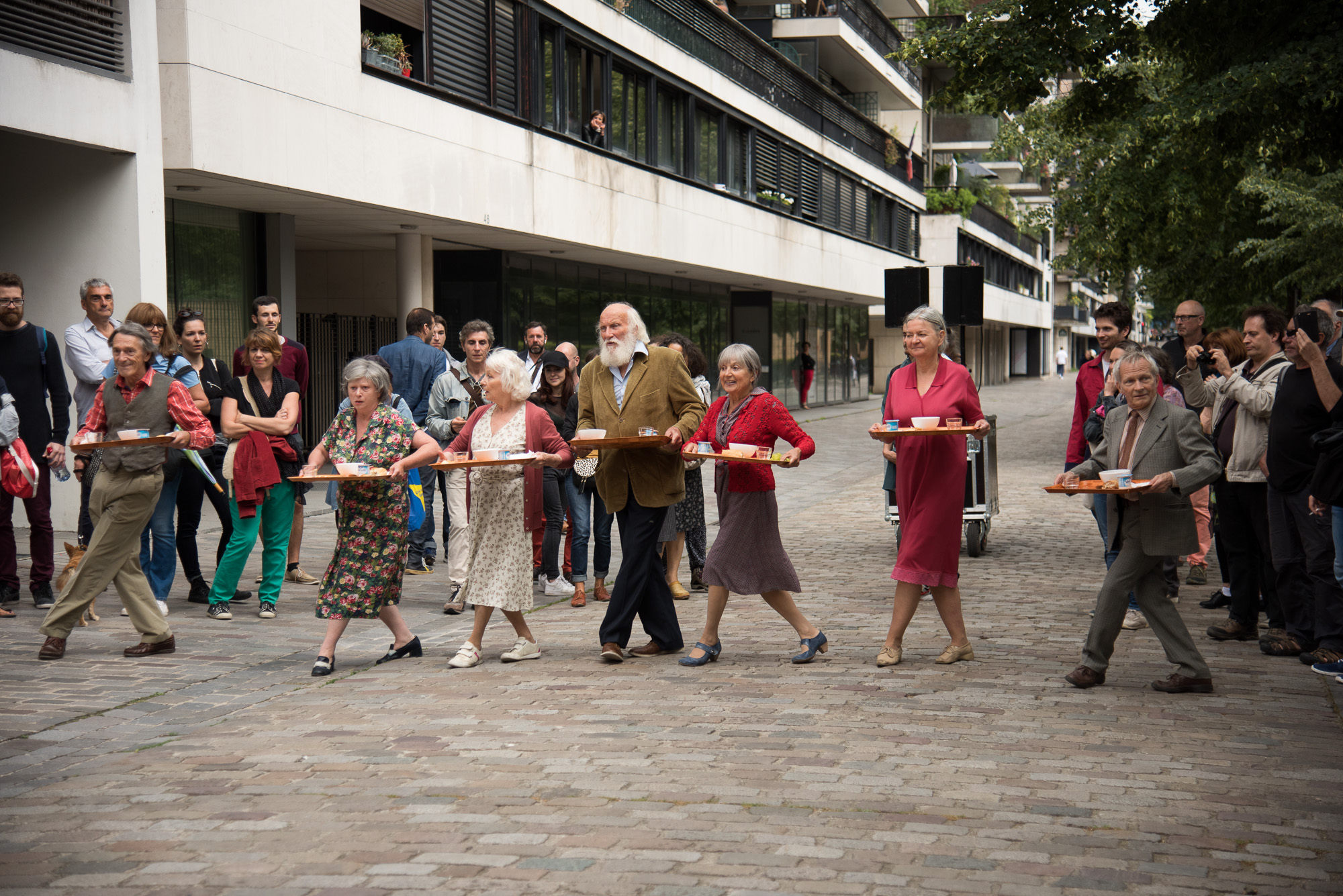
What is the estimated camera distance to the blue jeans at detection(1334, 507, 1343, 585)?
6.79m

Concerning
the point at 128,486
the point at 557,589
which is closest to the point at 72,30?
the point at 128,486

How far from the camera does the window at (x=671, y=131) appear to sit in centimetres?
2528

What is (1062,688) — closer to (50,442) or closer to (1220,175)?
(50,442)

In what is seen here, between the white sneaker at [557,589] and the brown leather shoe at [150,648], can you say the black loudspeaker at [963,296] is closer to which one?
the white sneaker at [557,589]

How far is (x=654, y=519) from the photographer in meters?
7.50

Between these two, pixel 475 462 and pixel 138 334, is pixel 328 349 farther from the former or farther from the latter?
pixel 475 462

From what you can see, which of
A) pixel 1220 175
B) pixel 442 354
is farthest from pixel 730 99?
pixel 442 354

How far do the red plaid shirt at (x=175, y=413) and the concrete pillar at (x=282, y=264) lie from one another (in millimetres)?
8828

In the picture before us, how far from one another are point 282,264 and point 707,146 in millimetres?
12820

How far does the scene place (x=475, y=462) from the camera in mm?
6984

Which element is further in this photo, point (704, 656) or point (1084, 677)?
point (704, 656)

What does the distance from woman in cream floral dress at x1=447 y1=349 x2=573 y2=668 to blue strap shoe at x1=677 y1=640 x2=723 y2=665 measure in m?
0.91

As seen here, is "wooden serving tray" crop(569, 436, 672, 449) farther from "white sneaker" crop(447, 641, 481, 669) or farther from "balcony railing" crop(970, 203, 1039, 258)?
"balcony railing" crop(970, 203, 1039, 258)

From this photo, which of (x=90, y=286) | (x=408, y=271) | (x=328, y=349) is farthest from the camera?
(x=328, y=349)
